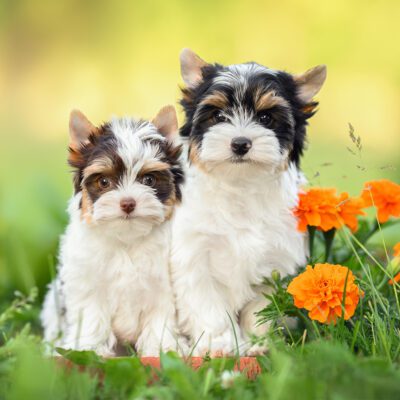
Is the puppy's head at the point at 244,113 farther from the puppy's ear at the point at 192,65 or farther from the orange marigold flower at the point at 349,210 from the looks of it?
the orange marigold flower at the point at 349,210

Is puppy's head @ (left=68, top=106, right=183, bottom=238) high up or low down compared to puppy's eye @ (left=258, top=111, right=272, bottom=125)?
down

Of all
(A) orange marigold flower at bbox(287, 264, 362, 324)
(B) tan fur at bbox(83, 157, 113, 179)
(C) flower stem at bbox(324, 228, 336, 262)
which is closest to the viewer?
(A) orange marigold flower at bbox(287, 264, 362, 324)

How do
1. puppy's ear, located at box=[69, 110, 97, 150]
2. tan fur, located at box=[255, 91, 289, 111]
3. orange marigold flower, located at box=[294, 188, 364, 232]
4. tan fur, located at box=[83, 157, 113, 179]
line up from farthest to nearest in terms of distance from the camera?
orange marigold flower, located at box=[294, 188, 364, 232], puppy's ear, located at box=[69, 110, 97, 150], tan fur, located at box=[255, 91, 289, 111], tan fur, located at box=[83, 157, 113, 179]

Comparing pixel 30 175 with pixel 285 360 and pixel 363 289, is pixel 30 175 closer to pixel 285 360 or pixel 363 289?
pixel 363 289

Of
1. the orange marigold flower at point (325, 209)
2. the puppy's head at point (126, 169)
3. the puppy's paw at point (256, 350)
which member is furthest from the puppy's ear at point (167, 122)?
the puppy's paw at point (256, 350)

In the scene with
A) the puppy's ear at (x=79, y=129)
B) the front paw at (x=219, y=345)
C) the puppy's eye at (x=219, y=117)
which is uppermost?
the puppy's eye at (x=219, y=117)

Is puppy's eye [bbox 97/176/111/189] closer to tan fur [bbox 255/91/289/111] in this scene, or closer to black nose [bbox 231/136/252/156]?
black nose [bbox 231/136/252/156]

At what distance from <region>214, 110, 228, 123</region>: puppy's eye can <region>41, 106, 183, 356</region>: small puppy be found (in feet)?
0.86

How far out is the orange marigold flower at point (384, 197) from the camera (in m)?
4.27

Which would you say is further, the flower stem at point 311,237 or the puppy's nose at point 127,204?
the flower stem at point 311,237

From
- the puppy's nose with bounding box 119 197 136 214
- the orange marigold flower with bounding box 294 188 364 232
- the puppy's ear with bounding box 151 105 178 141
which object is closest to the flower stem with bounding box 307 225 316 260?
the orange marigold flower with bounding box 294 188 364 232

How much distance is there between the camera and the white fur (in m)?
4.03

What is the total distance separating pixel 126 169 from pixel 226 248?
0.80 metres

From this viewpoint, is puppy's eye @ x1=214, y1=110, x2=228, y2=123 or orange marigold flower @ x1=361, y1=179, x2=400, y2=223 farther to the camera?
orange marigold flower @ x1=361, y1=179, x2=400, y2=223
